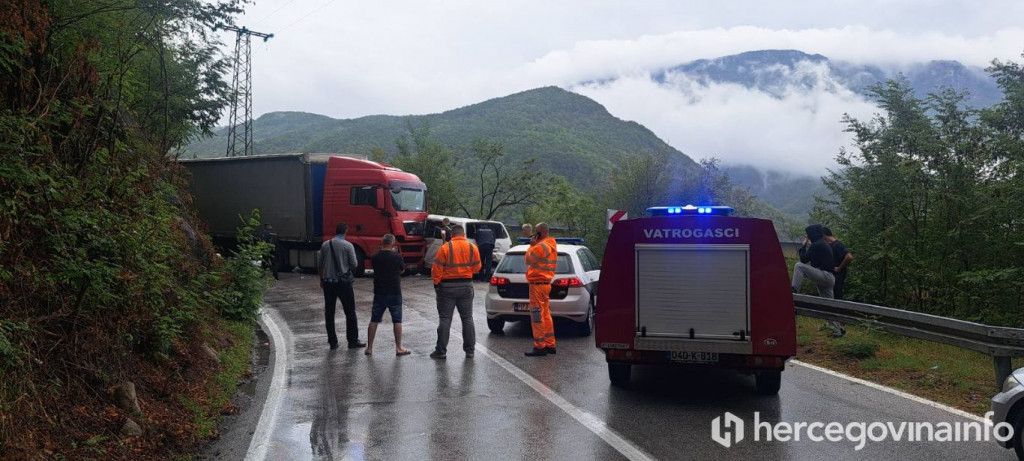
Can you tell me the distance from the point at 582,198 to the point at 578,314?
93.6 feet

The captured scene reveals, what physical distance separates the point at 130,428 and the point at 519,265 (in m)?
7.46

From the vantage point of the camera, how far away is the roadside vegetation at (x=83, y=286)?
5.48 m

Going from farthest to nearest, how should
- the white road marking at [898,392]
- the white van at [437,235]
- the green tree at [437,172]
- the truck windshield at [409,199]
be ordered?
the green tree at [437,172]
the white van at [437,235]
the truck windshield at [409,199]
the white road marking at [898,392]

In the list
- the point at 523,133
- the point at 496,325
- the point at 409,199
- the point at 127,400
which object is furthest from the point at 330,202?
the point at 523,133

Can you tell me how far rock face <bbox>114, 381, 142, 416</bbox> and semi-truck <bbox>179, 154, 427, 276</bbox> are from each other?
16848 millimetres

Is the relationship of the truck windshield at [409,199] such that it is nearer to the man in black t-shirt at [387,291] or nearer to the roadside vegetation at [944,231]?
the roadside vegetation at [944,231]

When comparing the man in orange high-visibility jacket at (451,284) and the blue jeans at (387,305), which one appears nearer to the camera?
the man in orange high-visibility jacket at (451,284)

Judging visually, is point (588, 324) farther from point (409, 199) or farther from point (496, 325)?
point (409, 199)

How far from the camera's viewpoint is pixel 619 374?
8.32m

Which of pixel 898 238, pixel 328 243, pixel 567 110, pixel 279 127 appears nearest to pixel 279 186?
pixel 328 243

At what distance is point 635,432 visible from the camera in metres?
6.51

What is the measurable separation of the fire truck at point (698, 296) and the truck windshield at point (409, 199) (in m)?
16.5

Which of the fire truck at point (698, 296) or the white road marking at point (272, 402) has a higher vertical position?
the fire truck at point (698, 296)

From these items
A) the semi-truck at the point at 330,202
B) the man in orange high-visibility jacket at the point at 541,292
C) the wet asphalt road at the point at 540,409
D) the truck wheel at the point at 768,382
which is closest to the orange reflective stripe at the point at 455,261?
the man in orange high-visibility jacket at the point at 541,292
